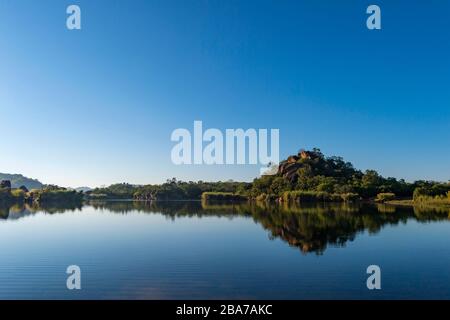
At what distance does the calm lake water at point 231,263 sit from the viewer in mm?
13523

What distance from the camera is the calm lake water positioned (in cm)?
1352

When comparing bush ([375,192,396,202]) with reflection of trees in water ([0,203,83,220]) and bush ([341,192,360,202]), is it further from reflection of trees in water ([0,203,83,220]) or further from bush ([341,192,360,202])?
reflection of trees in water ([0,203,83,220])

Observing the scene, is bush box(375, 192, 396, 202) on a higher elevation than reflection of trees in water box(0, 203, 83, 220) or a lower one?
higher

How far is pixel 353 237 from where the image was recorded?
26.3 metres

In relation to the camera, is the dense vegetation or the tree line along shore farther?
the dense vegetation

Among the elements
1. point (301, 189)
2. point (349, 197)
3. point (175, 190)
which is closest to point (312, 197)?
point (349, 197)

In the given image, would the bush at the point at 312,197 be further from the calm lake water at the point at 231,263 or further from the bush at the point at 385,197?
the calm lake water at the point at 231,263

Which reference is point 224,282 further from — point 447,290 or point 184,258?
point 447,290

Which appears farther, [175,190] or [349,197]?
[175,190]

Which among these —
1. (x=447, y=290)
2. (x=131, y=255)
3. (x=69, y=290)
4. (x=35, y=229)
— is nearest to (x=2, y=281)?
(x=69, y=290)

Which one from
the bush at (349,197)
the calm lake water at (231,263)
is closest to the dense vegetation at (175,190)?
the bush at (349,197)

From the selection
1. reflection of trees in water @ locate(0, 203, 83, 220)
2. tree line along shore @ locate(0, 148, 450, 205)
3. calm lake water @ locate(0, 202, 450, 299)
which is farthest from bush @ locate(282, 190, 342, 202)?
calm lake water @ locate(0, 202, 450, 299)

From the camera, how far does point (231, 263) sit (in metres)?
18.5

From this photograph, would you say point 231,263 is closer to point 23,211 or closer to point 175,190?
point 23,211
